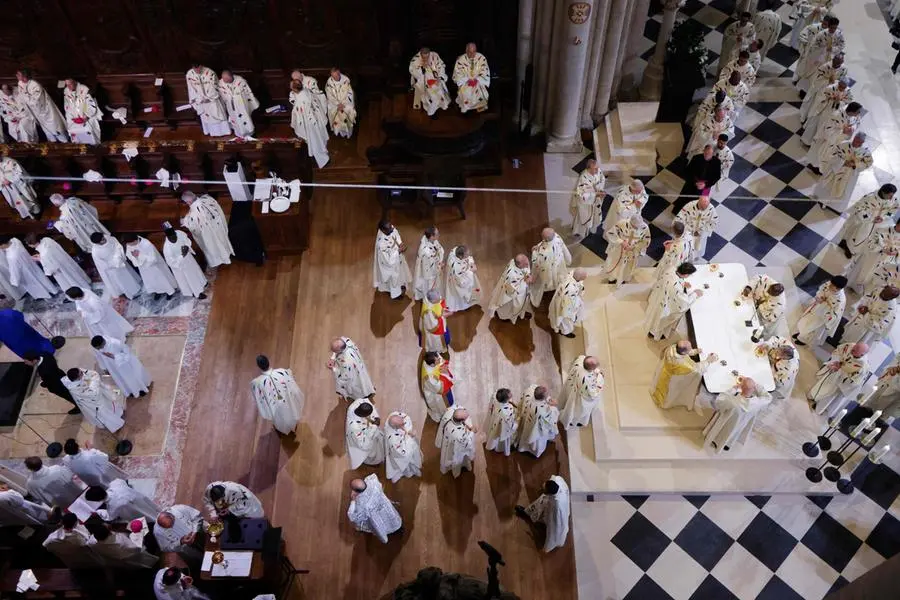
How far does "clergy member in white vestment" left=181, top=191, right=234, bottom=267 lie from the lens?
11.3m

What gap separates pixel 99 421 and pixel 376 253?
4.13m

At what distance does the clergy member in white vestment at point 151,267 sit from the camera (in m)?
11.0

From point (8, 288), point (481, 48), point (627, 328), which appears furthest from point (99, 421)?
point (481, 48)

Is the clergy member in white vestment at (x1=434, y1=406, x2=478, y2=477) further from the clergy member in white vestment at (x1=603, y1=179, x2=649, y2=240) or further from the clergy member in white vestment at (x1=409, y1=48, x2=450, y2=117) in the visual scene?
the clergy member in white vestment at (x1=409, y1=48, x2=450, y2=117)

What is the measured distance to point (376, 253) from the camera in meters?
10.8

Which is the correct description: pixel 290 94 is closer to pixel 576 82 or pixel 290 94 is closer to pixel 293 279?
pixel 293 279

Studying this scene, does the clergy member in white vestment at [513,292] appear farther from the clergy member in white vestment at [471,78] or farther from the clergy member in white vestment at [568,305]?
the clergy member in white vestment at [471,78]

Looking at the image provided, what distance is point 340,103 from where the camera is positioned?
12672 mm

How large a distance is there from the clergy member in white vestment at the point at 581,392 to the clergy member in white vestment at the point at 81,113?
340 inches

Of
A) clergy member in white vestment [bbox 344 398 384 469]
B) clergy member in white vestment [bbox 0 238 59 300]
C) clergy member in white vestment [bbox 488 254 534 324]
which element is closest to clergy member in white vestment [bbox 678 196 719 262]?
clergy member in white vestment [bbox 488 254 534 324]

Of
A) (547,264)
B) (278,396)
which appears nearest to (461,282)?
(547,264)

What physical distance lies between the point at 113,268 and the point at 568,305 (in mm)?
6258

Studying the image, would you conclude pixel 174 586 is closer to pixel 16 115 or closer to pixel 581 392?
pixel 581 392

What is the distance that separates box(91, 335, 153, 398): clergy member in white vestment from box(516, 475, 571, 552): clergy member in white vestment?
17.0 ft
